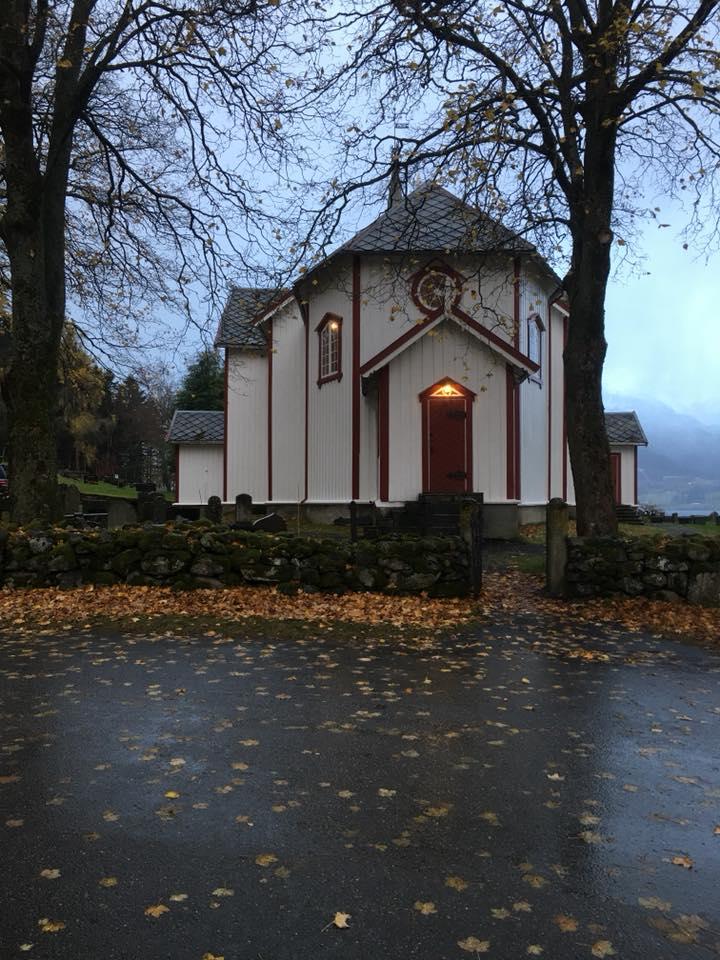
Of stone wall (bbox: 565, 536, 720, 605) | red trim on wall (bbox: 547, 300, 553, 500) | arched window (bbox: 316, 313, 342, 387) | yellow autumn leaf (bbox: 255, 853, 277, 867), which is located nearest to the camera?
yellow autumn leaf (bbox: 255, 853, 277, 867)

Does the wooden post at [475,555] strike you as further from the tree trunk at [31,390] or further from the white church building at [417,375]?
the tree trunk at [31,390]

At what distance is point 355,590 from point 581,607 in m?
3.17

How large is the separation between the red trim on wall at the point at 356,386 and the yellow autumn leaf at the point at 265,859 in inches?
650

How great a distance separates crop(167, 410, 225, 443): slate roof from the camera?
31.2 metres

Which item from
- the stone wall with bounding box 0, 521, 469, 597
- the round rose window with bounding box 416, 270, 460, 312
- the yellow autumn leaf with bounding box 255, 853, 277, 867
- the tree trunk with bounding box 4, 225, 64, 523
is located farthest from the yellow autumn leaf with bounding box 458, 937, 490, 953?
the round rose window with bounding box 416, 270, 460, 312

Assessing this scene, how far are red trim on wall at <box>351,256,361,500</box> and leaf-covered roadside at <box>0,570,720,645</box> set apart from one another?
937 centimetres

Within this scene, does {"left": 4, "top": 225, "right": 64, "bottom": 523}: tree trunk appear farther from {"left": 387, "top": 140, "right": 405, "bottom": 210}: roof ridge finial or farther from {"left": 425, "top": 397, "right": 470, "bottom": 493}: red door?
{"left": 425, "top": 397, "right": 470, "bottom": 493}: red door

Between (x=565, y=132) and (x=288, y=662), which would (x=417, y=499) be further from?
(x=288, y=662)

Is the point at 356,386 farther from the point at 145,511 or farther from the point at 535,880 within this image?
the point at 535,880

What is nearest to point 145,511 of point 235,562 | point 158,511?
point 158,511

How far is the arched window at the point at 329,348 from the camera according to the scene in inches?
811

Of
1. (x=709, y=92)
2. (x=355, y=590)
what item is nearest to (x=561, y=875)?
(x=355, y=590)

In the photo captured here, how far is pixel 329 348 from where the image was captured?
21.2m

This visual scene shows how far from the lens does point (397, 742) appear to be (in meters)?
4.80
